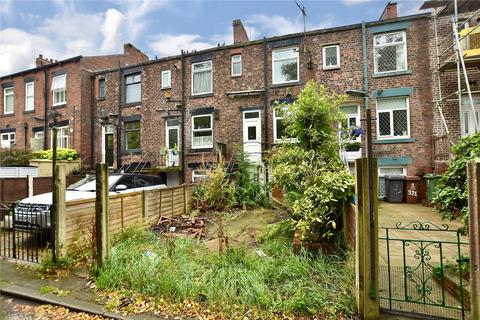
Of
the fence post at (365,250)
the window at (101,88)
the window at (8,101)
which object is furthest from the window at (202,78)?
the window at (8,101)

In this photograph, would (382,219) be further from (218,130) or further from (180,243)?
(218,130)

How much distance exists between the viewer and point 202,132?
51.0ft

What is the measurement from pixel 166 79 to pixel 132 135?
13.1 feet

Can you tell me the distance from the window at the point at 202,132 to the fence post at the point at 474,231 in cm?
1304

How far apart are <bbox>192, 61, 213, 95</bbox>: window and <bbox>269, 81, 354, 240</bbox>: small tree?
373 inches

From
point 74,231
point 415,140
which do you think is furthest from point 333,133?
point 415,140

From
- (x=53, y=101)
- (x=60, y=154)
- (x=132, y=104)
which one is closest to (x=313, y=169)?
(x=132, y=104)

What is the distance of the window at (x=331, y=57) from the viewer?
13.3m

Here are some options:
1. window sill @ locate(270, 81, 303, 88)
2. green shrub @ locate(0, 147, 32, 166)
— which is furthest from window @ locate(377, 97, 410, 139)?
green shrub @ locate(0, 147, 32, 166)

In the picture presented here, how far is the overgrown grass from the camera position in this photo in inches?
141

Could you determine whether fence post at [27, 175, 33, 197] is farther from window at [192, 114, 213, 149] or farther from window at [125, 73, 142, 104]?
window at [125, 73, 142, 104]

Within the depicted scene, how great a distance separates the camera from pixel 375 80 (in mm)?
12727

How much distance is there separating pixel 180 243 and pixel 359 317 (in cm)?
372

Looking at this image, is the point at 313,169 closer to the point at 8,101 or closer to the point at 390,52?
the point at 390,52
